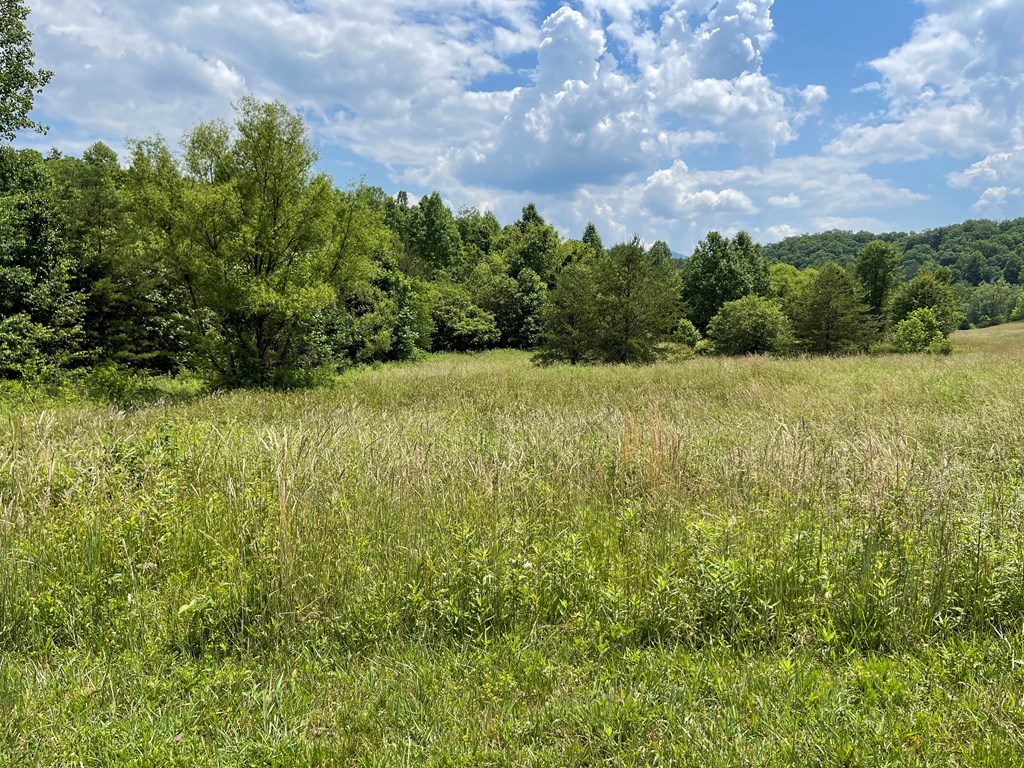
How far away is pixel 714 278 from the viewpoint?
4584 centimetres

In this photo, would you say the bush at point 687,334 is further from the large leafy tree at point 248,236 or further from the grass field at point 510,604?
the grass field at point 510,604

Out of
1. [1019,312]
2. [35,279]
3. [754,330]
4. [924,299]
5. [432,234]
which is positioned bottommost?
[754,330]

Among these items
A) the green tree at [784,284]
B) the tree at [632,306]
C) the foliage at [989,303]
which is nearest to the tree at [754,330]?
the green tree at [784,284]

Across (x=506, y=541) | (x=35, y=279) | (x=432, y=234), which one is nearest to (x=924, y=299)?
(x=432, y=234)

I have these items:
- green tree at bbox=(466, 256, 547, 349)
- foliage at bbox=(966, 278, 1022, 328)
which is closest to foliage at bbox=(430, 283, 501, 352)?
green tree at bbox=(466, 256, 547, 349)

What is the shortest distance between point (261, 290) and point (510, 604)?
12420 mm

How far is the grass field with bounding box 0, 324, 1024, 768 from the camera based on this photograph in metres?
2.05

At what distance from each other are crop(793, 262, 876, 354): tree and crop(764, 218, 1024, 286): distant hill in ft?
327

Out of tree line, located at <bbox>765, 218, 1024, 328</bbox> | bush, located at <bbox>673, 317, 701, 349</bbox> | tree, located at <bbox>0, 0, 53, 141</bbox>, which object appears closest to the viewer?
tree, located at <bbox>0, 0, 53, 141</bbox>

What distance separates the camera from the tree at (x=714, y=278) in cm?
4562

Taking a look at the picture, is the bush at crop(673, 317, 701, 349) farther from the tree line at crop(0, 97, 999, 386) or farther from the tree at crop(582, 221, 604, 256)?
the tree at crop(582, 221, 604, 256)

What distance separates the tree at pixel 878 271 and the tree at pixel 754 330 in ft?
50.5

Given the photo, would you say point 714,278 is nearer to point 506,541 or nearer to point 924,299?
point 924,299

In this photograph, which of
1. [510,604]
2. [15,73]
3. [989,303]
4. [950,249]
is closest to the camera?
[510,604]
